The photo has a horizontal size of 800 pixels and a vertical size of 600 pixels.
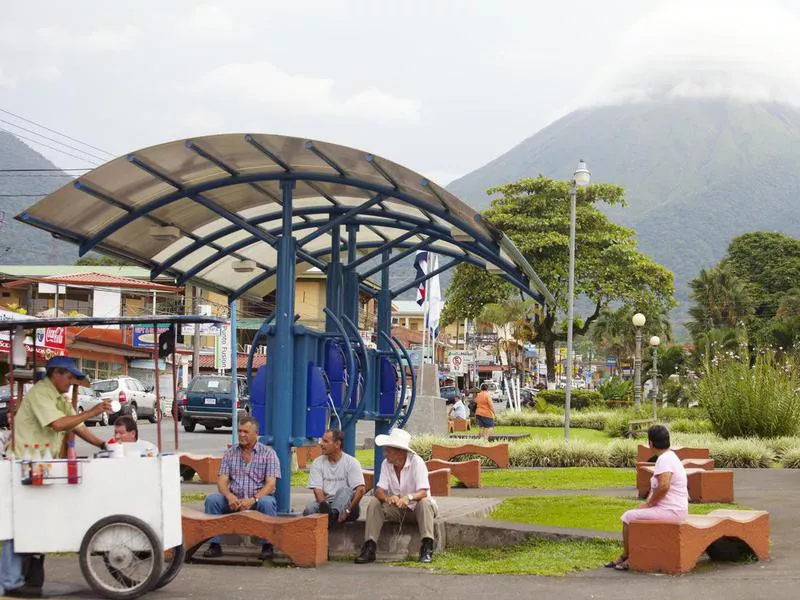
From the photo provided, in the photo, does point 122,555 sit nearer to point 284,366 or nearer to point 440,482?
point 284,366

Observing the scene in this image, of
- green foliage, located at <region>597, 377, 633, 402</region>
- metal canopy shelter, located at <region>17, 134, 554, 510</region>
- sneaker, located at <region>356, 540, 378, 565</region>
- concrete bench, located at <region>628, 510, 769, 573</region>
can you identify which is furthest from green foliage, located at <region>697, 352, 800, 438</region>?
green foliage, located at <region>597, 377, 633, 402</region>

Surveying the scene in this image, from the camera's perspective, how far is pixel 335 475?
36.3 feet

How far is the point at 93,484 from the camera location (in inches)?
330

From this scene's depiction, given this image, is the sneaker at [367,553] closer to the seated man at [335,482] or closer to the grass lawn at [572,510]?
the seated man at [335,482]

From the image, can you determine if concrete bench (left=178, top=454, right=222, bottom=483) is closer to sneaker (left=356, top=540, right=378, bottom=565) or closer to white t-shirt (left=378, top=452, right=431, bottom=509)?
white t-shirt (left=378, top=452, right=431, bottom=509)

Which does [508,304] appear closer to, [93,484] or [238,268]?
[238,268]

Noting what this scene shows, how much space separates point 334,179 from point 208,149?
49.8 inches

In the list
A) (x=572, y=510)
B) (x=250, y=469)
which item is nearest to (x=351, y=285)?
(x=572, y=510)

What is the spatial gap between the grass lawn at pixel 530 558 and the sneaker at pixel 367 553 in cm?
28

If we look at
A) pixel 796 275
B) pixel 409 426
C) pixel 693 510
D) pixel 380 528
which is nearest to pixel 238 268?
pixel 380 528

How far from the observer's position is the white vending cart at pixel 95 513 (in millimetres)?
8305

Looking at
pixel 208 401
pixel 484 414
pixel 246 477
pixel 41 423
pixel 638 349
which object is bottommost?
pixel 484 414

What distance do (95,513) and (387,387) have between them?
20.1 feet

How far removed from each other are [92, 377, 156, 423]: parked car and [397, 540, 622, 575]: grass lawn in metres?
29.4
